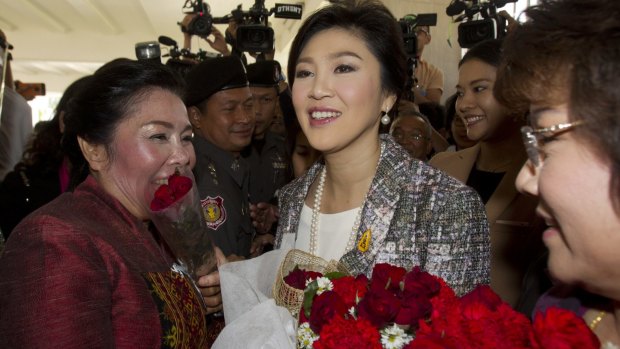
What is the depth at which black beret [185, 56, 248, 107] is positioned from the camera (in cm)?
286

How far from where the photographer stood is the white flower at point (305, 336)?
0.89m

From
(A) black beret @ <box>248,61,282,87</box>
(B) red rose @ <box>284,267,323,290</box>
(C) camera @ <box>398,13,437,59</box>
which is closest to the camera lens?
(B) red rose @ <box>284,267,323,290</box>

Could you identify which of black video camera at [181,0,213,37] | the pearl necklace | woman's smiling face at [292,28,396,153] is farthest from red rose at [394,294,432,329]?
black video camera at [181,0,213,37]

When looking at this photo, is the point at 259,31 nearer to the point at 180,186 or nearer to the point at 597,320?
the point at 180,186

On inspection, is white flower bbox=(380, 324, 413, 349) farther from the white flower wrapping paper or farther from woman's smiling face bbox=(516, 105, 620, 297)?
woman's smiling face bbox=(516, 105, 620, 297)

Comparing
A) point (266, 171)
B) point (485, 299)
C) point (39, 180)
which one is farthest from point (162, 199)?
point (266, 171)

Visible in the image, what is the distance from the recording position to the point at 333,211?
65.6 inches

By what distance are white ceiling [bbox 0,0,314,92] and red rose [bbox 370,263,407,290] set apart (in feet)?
31.5

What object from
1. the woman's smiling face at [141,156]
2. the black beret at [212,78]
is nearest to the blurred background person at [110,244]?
the woman's smiling face at [141,156]

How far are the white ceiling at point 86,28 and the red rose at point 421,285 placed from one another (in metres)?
9.64

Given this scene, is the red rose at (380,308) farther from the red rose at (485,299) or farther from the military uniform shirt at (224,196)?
the military uniform shirt at (224,196)

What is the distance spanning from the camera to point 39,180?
7.99 ft

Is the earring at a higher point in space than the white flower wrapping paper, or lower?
higher

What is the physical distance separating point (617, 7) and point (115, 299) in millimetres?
1126
